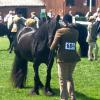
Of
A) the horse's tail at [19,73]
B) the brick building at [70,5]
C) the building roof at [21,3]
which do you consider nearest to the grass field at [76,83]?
the horse's tail at [19,73]

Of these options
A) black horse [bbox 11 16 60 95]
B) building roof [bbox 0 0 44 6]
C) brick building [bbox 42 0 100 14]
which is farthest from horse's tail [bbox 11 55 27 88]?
brick building [bbox 42 0 100 14]

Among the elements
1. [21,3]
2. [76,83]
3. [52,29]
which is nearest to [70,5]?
[21,3]

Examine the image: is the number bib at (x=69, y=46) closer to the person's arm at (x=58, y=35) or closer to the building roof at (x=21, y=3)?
the person's arm at (x=58, y=35)

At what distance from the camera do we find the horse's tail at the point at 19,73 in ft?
45.0

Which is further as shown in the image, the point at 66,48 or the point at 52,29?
the point at 52,29

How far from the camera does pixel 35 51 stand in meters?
12.5

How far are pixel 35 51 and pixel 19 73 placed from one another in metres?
1.47

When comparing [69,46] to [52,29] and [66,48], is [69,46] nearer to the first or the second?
[66,48]

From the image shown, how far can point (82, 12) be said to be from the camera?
76.0 m

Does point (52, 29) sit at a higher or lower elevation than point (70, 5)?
higher

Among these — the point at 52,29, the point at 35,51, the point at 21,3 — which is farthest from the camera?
the point at 21,3

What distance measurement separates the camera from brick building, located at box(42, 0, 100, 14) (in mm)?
75250

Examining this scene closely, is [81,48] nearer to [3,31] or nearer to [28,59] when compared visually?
[3,31]

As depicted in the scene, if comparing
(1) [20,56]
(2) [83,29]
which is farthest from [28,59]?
(2) [83,29]
